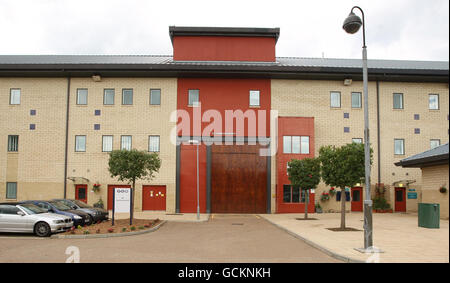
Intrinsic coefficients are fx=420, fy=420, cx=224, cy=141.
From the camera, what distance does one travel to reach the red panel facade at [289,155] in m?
31.1

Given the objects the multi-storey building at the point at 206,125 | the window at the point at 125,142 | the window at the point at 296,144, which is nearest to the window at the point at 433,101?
the multi-storey building at the point at 206,125

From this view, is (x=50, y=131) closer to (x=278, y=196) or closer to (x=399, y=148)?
(x=278, y=196)

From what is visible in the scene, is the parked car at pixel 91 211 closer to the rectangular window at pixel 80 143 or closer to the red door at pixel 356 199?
the rectangular window at pixel 80 143

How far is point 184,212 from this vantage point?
30906 mm

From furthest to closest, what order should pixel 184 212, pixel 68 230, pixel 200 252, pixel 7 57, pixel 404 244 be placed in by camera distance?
pixel 7 57, pixel 184 212, pixel 68 230, pixel 404 244, pixel 200 252

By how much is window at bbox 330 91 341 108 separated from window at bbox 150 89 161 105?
43.3ft

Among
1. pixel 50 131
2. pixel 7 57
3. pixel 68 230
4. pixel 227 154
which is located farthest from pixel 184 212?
pixel 7 57

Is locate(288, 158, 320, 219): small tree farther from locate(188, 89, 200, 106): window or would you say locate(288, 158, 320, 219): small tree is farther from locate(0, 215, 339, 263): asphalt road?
locate(188, 89, 200, 106): window

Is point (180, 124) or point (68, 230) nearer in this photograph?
point (68, 230)

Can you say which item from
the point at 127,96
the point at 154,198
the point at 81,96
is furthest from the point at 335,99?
the point at 81,96

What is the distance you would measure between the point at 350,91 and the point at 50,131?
22950 mm

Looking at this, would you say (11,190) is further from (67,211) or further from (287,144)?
(287,144)

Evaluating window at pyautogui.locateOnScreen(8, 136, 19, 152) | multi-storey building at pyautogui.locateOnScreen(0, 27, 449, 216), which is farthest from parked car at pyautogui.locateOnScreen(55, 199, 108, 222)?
window at pyautogui.locateOnScreen(8, 136, 19, 152)

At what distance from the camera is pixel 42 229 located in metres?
16.6
